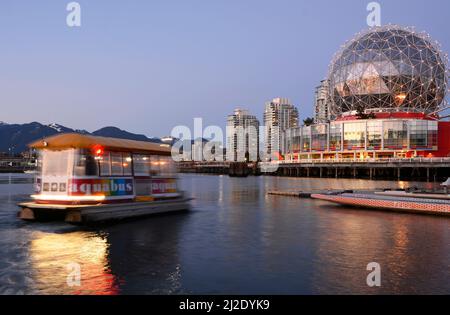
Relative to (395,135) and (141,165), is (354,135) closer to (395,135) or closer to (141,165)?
(395,135)

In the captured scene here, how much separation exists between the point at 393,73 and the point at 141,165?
107954mm

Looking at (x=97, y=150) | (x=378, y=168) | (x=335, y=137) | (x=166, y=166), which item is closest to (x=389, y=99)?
(x=335, y=137)

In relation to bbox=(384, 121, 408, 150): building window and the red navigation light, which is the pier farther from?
the red navigation light

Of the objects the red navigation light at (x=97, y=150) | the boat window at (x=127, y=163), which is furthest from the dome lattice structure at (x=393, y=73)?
the red navigation light at (x=97, y=150)

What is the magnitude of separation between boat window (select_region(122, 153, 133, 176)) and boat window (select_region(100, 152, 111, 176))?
1.47 meters

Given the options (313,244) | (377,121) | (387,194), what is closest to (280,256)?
(313,244)

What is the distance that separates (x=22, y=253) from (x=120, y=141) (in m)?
11.2

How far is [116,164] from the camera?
2756 centimetres

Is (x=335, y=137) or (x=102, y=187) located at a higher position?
(x=335, y=137)

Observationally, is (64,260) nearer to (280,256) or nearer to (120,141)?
(280,256)

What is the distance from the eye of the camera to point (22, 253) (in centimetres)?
1864

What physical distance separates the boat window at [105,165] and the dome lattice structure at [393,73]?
362ft

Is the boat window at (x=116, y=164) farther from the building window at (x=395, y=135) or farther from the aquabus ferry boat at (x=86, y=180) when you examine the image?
the building window at (x=395, y=135)

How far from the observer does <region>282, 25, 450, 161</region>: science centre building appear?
4702 inches
